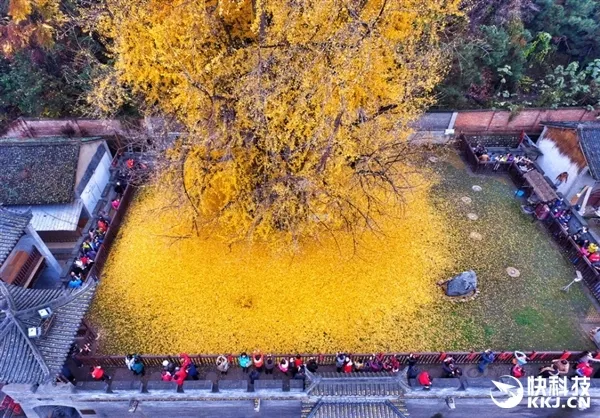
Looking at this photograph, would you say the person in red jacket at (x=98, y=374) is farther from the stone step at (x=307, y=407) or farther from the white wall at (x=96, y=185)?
the white wall at (x=96, y=185)

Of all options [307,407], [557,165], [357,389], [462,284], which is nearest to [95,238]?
[307,407]

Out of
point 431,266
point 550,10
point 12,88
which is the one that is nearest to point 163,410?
point 431,266

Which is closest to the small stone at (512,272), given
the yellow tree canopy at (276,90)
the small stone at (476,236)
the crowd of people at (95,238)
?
the small stone at (476,236)

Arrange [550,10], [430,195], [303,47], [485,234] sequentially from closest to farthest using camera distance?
1. [303,47]
2. [485,234]
3. [430,195]
4. [550,10]

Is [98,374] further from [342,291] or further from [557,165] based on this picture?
[557,165]

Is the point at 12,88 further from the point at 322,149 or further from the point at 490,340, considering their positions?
the point at 490,340

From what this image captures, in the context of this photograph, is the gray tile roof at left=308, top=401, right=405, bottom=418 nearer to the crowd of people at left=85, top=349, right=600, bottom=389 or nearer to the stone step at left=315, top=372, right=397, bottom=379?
the stone step at left=315, top=372, right=397, bottom=379
